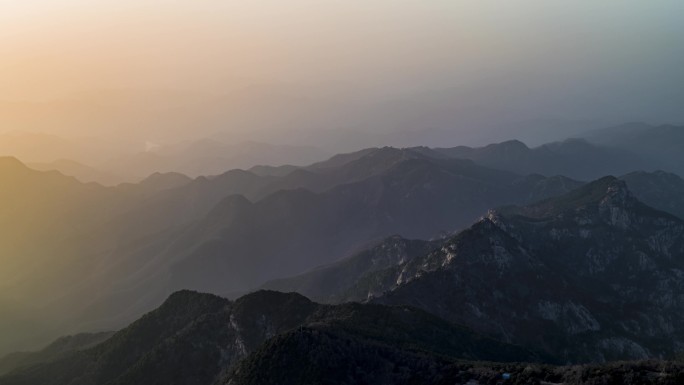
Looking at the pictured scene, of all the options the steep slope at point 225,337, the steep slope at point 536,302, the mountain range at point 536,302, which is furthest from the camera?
the steep slope at point 536,302

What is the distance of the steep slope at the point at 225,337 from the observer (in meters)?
125

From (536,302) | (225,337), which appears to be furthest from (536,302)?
(225,337)

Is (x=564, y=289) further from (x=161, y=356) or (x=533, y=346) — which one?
(x=161, y=356)

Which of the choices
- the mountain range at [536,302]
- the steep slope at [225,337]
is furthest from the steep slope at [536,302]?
the steep slope at [225,337]

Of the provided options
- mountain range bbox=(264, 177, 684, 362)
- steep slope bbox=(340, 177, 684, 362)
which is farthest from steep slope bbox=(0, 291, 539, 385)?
steep slope bbox=(340, 177, 684, 362)

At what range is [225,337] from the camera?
5217 inches

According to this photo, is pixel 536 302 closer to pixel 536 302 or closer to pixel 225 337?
pixel 536 302

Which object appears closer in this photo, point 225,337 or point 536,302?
point 225,337

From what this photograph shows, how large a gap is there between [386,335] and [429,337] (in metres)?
15.9

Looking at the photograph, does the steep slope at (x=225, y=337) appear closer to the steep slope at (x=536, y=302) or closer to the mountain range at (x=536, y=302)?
the mountain range at (x=536, y=302)

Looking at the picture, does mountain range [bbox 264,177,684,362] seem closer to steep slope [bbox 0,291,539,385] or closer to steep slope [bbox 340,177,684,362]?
steep slope [bbox 340,177,684,362]

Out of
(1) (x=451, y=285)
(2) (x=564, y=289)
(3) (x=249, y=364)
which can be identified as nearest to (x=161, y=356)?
(3) (x=249, y=364)

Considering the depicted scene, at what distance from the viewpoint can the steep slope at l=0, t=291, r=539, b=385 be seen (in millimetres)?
125312

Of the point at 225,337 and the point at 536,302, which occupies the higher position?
the point at 225,337
